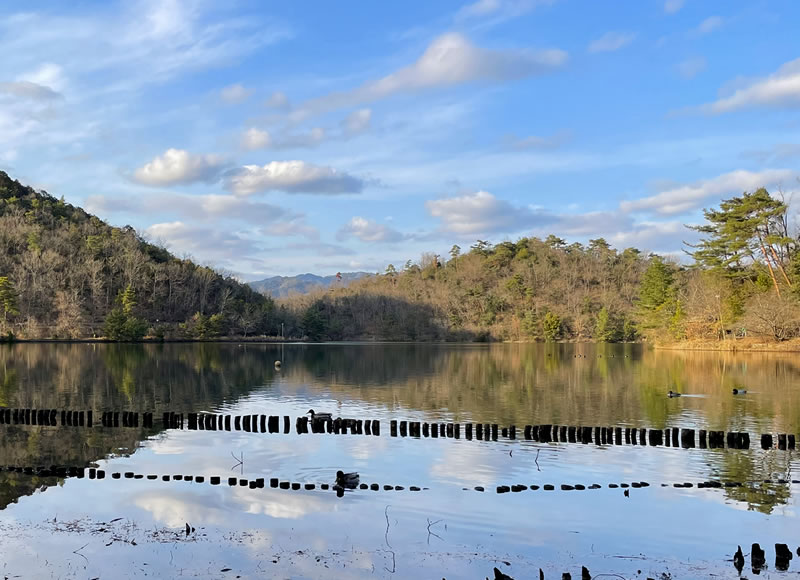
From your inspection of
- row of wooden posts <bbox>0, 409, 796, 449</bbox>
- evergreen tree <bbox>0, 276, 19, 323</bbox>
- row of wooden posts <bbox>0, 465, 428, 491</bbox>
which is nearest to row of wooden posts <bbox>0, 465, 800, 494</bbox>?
row of wooden posts <bbox>0, 465, 428, 491</bbox>

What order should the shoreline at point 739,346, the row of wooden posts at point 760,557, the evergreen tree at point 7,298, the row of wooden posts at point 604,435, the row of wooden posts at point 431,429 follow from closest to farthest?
the row of wooden posts at point 760,557 → the row of wooden posts at point 604,435 → the row of wooden posts at point 431,429 → the shoreline at point 739,346 → the evergreen tree at point 7,298

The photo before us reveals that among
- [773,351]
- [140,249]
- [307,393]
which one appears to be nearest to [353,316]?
[140,249]

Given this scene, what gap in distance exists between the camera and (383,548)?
35.2 feet

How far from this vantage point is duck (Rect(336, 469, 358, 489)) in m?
14.3

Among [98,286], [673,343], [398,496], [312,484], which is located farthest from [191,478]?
[98,286]

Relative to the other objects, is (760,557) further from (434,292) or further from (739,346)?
(434,292)

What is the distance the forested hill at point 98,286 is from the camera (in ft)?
330

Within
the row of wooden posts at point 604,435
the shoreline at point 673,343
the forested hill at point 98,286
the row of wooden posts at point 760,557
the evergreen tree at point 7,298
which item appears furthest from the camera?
the forested hill at point 98,286

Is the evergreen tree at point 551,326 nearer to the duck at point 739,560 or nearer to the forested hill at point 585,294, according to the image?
the forested hill at point 585,294

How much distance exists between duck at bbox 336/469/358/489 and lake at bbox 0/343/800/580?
2.05ft

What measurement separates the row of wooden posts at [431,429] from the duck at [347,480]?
6363 millimetres

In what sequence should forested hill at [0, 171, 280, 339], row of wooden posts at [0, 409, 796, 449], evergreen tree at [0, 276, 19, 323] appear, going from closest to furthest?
row of wooden posts at [0, 409, 796, 449] < evergreen tree at [0, 276, 19, 323] < forested hill at [0, 171, 280, 339]

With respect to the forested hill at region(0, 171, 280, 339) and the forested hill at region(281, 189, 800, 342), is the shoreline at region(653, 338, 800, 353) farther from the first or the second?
the forested hill at region(0, 171, 280, 339)

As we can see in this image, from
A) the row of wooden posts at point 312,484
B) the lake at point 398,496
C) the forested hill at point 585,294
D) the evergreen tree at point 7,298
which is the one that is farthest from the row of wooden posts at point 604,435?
the evergreen tree at point 7,298
